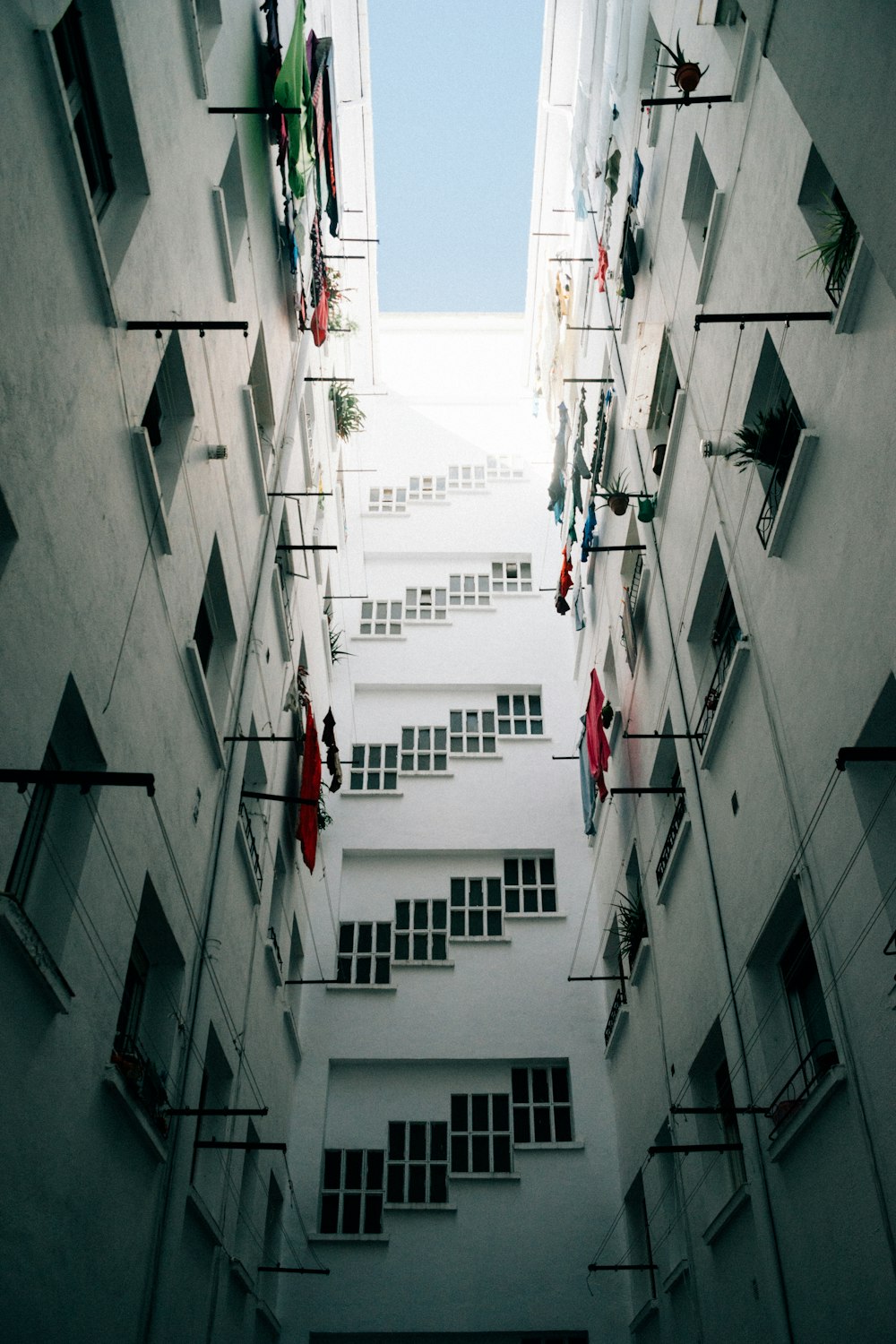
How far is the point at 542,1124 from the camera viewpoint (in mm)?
20781

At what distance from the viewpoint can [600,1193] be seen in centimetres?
1959

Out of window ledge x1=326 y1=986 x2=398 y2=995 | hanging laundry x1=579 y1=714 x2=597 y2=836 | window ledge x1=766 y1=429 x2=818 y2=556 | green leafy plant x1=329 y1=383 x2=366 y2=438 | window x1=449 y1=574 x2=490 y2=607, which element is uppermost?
green leafy plant x1=329 y1=383 x2=366 y2=438

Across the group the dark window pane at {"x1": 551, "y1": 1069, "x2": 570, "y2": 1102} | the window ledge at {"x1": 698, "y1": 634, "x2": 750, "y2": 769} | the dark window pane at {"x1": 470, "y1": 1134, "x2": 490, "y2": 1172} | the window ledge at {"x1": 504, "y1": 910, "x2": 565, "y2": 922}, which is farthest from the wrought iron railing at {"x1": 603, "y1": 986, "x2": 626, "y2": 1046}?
the window ledge at {"x1": 698, "y1": 634, "x2": 750, "y2": 769}

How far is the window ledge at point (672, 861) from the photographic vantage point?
14.9m

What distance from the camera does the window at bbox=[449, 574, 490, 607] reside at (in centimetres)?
3036

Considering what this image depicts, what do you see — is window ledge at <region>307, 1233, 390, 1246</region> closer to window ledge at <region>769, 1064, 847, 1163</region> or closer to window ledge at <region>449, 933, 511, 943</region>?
window ledge at <region>449, 933, 511, 943</region>

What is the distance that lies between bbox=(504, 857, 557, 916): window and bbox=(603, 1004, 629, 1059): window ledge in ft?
11.7

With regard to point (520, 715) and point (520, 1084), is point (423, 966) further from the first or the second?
point (520, 715)

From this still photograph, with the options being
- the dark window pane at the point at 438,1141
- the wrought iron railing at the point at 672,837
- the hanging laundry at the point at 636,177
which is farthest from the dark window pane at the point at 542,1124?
the hanging laundry at the point at 636,177

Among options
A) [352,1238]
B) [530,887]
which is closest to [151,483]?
[352,1238]

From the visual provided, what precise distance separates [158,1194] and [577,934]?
42.5 ft

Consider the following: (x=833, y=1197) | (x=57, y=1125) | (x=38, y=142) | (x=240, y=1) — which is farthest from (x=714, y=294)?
(x=57, y=1125)

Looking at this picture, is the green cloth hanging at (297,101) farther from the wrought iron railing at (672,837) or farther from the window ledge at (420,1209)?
the window ledge at (420,1209)

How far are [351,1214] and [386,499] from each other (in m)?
20.1
